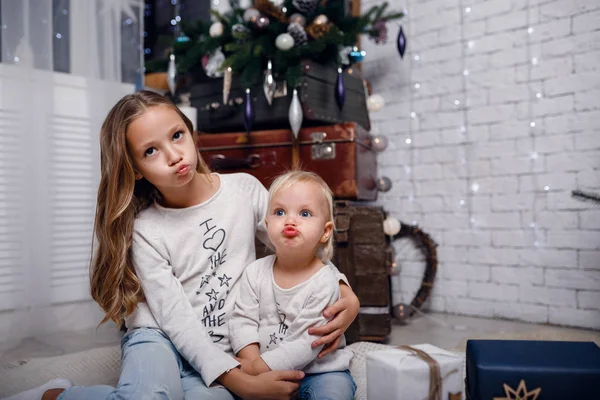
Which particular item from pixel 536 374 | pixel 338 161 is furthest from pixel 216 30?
pixel 536 374

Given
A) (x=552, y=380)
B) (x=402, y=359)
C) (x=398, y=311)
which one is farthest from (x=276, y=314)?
(x=398, y=311)

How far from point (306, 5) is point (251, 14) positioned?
0.75 ft

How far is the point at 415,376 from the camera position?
1004 mm

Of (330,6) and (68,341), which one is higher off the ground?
(330,6)

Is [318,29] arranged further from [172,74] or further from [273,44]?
[172,74]

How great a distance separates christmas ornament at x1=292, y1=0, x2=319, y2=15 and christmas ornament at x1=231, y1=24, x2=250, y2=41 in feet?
0.74

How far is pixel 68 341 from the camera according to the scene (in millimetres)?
1966

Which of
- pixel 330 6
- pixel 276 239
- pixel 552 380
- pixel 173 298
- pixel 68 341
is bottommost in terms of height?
pixel 68 341

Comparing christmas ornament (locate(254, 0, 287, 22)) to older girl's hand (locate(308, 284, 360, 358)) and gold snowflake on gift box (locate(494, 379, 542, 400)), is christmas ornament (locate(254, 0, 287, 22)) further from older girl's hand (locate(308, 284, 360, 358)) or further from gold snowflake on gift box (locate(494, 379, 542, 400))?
gold snowflake on gift box (locate(494, 379, 542, 400))

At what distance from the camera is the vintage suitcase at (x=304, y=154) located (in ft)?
6.47

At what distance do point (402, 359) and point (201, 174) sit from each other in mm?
728

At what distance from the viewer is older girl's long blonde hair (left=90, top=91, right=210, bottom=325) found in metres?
1.23

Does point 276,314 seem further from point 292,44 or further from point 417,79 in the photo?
point 417,79

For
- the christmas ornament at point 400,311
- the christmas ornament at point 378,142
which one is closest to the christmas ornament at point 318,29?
the christmas ornament at point 378,142
